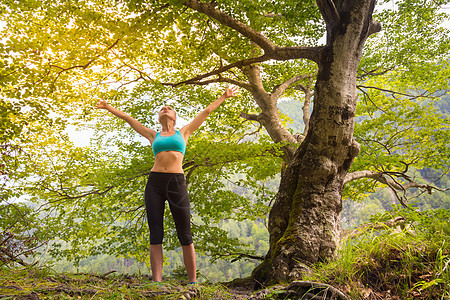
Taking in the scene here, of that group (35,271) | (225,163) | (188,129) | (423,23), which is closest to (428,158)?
(423,23)

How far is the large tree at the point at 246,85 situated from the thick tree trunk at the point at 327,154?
17 millimetres

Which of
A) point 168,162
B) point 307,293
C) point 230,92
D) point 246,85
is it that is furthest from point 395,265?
point 246,85

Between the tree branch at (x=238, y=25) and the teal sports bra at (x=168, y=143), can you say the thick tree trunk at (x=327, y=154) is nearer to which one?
the tree branch at (x=238, y=25)

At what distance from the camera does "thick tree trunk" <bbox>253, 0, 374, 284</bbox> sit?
3.40 metres

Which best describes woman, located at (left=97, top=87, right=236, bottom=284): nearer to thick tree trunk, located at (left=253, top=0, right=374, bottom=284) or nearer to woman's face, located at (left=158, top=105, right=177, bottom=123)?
woman's face, located at (left=158, top=105, right=177, bottom=123)

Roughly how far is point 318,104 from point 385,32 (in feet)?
24.0

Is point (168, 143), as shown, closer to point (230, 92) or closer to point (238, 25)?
point (230, 92)

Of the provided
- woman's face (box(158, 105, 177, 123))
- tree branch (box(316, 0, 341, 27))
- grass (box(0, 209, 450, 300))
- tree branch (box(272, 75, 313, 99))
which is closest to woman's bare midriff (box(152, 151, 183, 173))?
woman's face (box(158, 105, 177, 123))

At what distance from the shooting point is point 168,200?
2.77 m

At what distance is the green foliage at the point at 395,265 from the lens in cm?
158

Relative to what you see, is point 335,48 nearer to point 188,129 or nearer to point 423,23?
point 188,129

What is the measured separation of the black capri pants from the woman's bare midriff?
0.15 feet

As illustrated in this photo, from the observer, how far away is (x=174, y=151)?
2.89 meters

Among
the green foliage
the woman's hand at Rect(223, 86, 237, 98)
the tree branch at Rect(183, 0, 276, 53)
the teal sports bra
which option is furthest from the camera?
the tree branch at Rect(183, 0, 276, 53)
